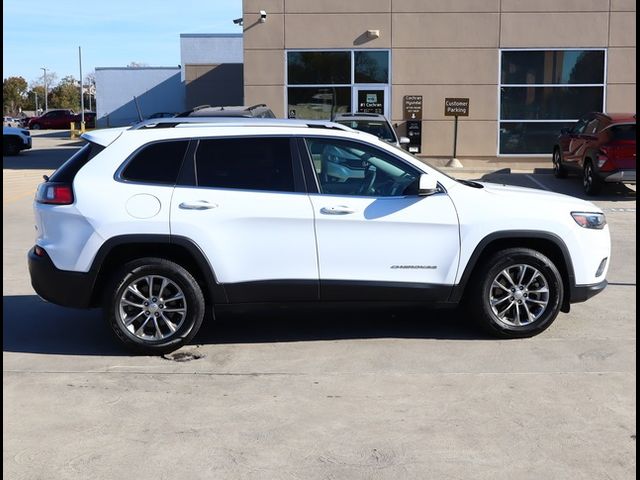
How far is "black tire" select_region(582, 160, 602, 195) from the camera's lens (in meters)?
16.5

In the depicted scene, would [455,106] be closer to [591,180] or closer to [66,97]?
[591,180]

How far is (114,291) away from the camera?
6.30m

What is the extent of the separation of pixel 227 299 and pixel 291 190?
995mm

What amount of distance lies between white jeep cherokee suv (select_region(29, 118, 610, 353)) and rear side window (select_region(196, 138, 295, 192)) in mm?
11

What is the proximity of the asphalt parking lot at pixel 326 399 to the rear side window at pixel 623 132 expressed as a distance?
9104mm

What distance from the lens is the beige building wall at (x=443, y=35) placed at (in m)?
22.0

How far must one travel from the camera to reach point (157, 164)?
255 inches

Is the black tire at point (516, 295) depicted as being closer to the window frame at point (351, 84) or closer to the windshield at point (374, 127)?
the windshield at point (374, 127)

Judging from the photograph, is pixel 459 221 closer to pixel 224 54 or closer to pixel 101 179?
pixel 101 179

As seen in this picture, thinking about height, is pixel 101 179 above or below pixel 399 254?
above

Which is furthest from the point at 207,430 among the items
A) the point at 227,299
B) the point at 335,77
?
the point at 335,77

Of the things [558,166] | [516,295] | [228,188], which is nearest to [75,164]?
[228,188]

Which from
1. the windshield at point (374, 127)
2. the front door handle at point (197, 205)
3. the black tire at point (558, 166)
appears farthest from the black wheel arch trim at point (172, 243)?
the black tire at point (558, 166)

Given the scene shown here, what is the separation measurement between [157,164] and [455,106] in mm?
16729
